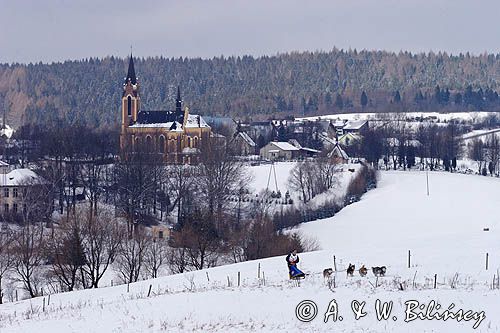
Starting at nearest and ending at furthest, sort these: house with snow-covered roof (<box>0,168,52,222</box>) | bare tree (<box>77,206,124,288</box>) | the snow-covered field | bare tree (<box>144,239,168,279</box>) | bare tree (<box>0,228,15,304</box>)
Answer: the snow-covered field → bare tree (<box>77,206,124,288</box>) → bare tree (<box>0,228,15,304</box>) → bare tree (<box>144,239,168,279</box>) → house with snow-covered roof (<box>0,168,52,222</box>)

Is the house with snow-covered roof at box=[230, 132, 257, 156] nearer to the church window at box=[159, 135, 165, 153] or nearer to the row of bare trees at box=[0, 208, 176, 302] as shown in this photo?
the church window at box=[159, 135, 165, 153]

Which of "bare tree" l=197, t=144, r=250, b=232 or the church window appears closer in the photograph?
"bare tree" l=197, t=144, r=250, b=232

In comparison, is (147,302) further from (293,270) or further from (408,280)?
(408,280)

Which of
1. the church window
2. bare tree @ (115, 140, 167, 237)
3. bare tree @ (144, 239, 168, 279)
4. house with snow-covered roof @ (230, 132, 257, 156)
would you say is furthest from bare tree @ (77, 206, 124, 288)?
house with snow-covered roof @ (230, 132, 257, 156)

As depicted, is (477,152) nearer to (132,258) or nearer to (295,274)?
(132,258)

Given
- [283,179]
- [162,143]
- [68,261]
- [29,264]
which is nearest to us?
[68,261]

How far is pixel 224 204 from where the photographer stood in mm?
58688

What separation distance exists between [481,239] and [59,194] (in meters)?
39.5

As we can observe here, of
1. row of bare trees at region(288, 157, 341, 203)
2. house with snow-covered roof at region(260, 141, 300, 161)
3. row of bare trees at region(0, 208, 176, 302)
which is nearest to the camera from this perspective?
row of bare trees at region(0, 208, 176, 302)

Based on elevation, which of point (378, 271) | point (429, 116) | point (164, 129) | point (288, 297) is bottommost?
point (288, 297)

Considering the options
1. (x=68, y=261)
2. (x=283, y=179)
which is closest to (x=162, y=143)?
(x=283, y=179)

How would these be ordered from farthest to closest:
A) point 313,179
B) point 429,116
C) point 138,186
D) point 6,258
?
point 429,116, point 313,179, point 138,186, point 6,258

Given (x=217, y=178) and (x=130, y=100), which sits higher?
(x=130, y=100)

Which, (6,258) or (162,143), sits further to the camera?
(162,143)
